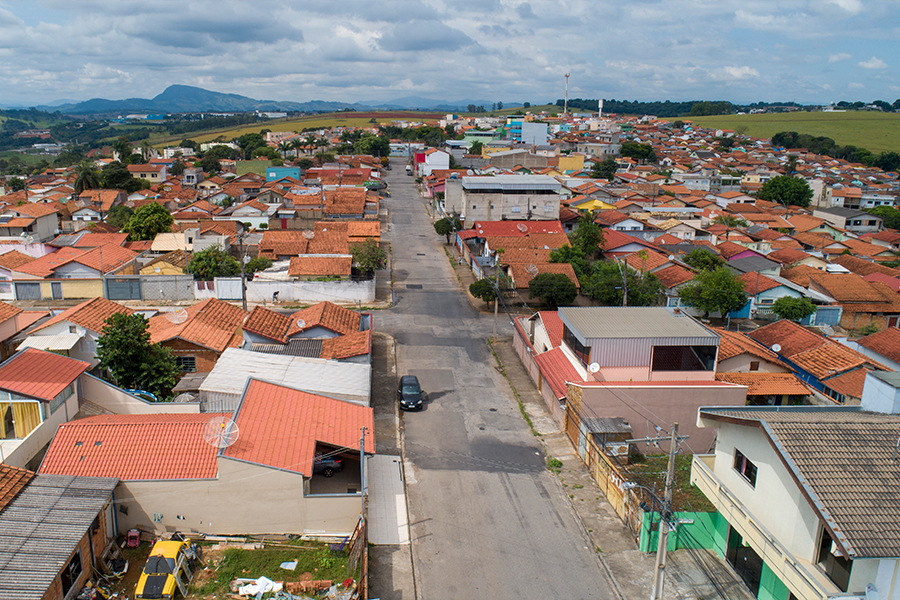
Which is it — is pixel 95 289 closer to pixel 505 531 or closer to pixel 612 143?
pixel 505 531

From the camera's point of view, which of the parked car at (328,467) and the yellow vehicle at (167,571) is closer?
the yellow vehicle at (167,571)

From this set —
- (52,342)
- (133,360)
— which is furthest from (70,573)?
(52,342)

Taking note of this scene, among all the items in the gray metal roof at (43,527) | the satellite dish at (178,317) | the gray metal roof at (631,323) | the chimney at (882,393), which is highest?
the chimney at (882,393)

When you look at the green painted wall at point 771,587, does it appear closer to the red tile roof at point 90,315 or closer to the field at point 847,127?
the red tile roof at point 90,315

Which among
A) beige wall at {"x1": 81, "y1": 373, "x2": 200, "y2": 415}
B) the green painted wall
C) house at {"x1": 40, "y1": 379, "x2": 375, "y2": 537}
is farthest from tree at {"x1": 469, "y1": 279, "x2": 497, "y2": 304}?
the green painted wall

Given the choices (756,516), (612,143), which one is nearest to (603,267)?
(756,516)

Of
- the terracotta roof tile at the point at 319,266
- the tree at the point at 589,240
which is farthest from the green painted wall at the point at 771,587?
the tree at the point at 589,240

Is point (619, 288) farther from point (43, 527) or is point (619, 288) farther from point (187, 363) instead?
point (43, 527)

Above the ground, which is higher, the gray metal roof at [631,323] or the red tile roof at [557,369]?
the gray metal roof at [631,323]
